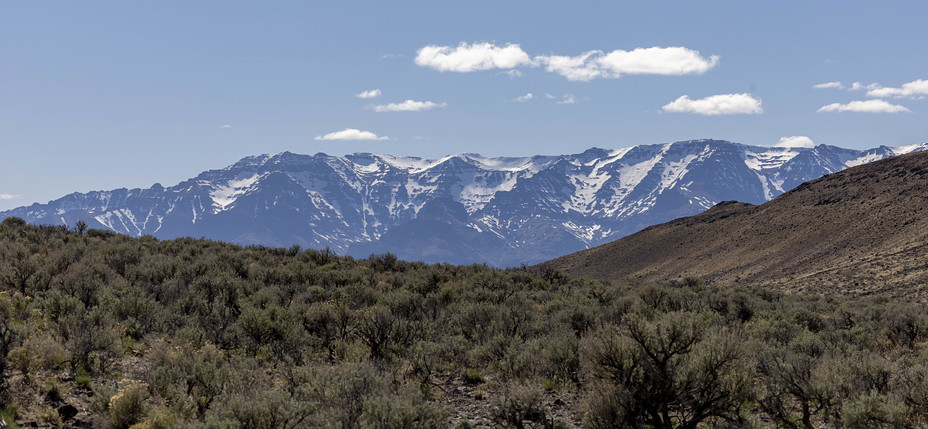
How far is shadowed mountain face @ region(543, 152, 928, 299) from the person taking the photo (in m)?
55.8

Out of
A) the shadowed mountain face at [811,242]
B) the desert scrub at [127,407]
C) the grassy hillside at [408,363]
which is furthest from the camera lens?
the shadowed mountain face at [811,242]

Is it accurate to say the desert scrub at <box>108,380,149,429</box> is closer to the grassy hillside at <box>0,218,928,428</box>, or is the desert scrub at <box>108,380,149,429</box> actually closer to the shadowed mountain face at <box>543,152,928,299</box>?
the grassy hillside at <box>0,218,928,428</box>

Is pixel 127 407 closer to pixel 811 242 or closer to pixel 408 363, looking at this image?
pixel 408 363

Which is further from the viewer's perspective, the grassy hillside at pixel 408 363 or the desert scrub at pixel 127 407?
the grassy hillside at pixel 408 363

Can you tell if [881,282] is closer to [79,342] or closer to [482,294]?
[482,294]

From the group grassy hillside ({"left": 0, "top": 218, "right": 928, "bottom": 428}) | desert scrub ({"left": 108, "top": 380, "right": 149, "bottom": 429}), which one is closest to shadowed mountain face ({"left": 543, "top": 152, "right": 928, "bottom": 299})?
grassy hillside ({"left": 0, "top": 218, "right": 928, "bottom": 428})

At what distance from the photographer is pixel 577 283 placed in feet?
107

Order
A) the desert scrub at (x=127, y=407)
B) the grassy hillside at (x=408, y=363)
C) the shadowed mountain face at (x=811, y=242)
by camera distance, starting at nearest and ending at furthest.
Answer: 1. the desert scrub at (x=127, y=407)
2. the grassy hillside at (x=408, y=363)
3. the shadowed mountain face at (x=811, y=242)

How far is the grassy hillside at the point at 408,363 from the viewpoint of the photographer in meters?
8.65

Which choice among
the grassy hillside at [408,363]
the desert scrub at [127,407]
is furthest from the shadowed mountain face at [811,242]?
the desert scrub at [127,407]

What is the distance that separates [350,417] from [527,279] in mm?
25668

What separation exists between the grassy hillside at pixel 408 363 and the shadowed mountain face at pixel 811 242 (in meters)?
42.2

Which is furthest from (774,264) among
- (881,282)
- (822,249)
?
(881,282)

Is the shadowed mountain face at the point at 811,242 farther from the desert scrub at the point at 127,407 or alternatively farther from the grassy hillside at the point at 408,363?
the desert scrub at the point at 127,407
